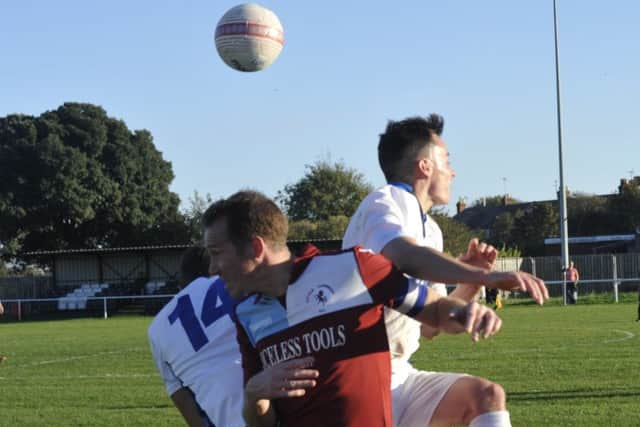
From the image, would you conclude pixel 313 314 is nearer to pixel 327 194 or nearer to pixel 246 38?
pixel 246 38

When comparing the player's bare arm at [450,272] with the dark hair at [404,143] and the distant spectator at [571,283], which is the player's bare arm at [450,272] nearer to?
the dark hair at [404,143]


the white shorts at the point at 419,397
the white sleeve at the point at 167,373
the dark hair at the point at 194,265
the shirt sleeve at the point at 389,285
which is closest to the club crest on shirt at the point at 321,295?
the shirt sleeve at the point at 389,285

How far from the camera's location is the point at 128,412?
10875 millimetres

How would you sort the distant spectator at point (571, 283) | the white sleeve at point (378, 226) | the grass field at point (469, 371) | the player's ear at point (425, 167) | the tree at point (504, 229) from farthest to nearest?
the tree at point (504, 229) < the distant spectator at point (571, 283) < the grass field at point (469, 371) < the player's ear at point (425, 167) < the white sleeve at point (378, 226)

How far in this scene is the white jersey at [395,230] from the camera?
389 centimetres

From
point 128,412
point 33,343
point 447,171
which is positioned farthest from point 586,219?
point 447,171

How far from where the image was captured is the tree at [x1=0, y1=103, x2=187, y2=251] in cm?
5591

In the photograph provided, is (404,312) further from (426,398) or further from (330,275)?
(426,398)

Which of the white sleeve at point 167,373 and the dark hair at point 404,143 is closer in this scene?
the dark hair at point 404,143

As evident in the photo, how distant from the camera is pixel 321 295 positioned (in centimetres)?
338

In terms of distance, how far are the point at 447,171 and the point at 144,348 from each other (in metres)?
16.9

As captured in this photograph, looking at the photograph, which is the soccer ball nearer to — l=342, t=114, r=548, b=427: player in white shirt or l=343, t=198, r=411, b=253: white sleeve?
l=342, t=114, r=548, b=427: player in white shirt

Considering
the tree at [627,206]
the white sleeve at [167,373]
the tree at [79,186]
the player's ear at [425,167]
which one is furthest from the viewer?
the tree at [627,206]

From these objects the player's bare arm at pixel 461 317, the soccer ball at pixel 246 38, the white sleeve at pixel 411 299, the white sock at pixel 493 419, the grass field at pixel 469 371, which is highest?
the soccer ball at pixel 246 38
